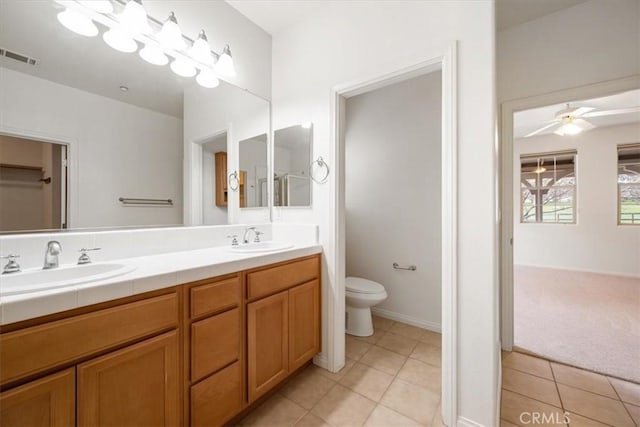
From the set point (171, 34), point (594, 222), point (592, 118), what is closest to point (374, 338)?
point (171, 34)

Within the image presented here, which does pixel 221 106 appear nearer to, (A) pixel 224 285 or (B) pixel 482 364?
(A) pixel 224 285

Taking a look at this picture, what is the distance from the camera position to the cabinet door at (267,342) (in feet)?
4.44

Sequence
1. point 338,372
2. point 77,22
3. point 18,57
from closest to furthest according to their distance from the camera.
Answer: point 18,57 → point 77,22 → point 338,372

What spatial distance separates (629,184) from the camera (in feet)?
14.6

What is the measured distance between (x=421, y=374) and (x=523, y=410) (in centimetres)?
57

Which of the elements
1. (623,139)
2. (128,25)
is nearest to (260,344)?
(128,25)

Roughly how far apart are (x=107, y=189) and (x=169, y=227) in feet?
1.26

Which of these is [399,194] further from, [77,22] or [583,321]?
[77,22]

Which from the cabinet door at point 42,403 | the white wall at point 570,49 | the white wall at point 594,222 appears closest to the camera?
the cabinet door at point 42,403

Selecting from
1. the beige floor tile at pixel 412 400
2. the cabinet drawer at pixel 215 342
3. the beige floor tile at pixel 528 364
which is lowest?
the beige floor tile at pixel 528 364

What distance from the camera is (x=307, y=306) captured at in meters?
1.74

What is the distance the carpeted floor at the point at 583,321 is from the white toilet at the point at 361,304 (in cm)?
129

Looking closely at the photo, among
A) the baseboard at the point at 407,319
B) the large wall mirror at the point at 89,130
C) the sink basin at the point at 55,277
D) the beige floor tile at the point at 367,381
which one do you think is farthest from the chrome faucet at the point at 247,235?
the baseboard at the point at 407,319

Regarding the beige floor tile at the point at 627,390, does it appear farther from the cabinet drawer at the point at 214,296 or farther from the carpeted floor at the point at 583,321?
the cabinet drawer at the point at 214,296
